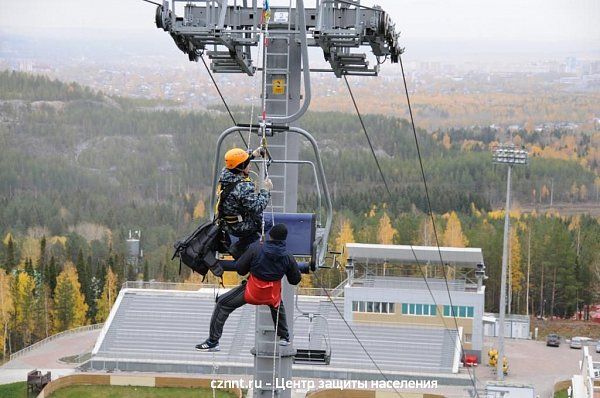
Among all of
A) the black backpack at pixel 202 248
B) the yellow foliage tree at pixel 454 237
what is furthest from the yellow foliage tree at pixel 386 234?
the black backpack at pixel 202 248

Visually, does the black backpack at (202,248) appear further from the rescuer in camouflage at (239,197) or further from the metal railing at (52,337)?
the metal railing at (52,337)

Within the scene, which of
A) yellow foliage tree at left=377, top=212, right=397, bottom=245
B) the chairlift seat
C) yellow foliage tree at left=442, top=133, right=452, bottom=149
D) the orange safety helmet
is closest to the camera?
the orange safety helmet

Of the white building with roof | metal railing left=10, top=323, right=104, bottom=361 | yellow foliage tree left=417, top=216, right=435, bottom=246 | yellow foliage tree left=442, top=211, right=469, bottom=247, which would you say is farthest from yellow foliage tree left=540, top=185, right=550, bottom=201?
metal railing left=10, top=323, right=104, bottom=361

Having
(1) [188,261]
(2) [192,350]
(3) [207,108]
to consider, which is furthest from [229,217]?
(3) [207,108]

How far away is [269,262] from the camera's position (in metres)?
9.74

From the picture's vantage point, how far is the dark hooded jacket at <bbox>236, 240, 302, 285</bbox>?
31.7 ft

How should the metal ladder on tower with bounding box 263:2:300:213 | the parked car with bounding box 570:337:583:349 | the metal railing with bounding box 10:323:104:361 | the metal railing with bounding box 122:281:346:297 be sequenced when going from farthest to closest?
the metal railing with bounding box 122:281:346:297 < the parked car with bounding box 570:337:583:349 < the metal railing with bounding box 10:323:104:361 < the metal ladder on tower with bounding box 263:2:300:213

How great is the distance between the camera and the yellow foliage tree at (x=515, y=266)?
53.1 m

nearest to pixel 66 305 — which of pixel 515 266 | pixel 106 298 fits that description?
pixel 106 298

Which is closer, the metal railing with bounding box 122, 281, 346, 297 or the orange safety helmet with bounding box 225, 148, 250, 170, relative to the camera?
the orange safety helmet with bounding box 225, 148, 250, 170

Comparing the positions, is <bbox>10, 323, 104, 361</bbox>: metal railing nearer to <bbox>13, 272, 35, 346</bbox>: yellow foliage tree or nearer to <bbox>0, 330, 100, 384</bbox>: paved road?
<bbox>0, 330, 100, 384</bbox>: paved road

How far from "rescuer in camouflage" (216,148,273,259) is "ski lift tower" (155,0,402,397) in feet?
0.58

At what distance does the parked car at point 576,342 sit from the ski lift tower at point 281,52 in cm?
3181

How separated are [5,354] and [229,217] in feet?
111
